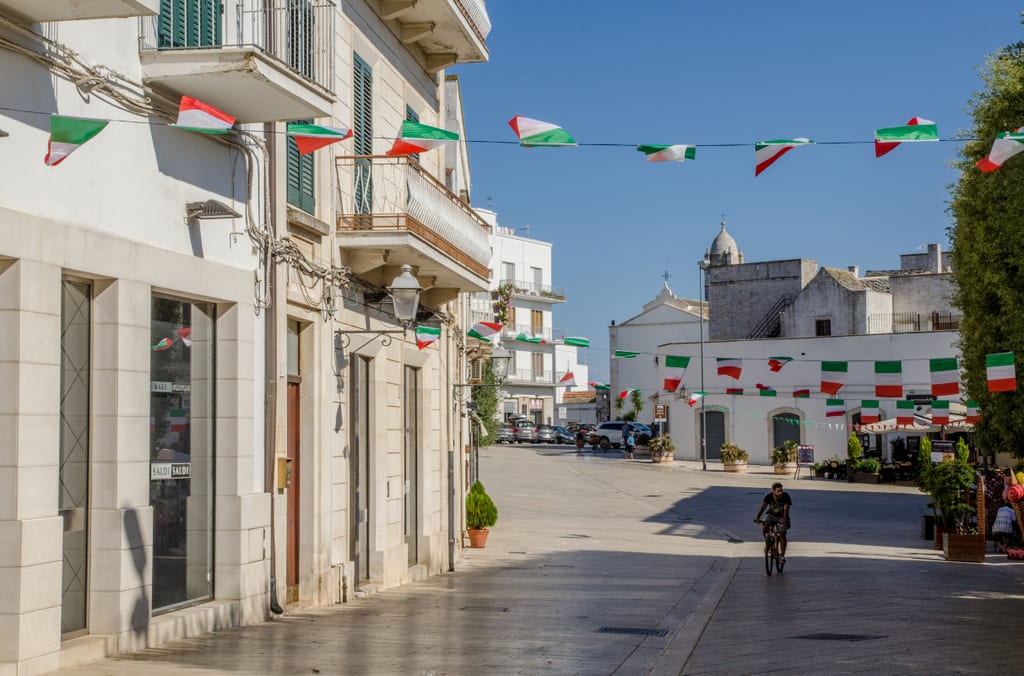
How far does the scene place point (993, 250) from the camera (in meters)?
20.3

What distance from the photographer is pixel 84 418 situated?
9.35 metres

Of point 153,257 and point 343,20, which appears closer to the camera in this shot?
point 153,257

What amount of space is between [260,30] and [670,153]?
4.12m

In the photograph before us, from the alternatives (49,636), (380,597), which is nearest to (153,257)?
(49,636)

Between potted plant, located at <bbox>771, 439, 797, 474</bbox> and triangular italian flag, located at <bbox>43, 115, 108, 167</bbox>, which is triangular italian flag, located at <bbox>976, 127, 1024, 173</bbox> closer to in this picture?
triangular italian flag, located at <bbox>43, 115, 108, 167</bbox>

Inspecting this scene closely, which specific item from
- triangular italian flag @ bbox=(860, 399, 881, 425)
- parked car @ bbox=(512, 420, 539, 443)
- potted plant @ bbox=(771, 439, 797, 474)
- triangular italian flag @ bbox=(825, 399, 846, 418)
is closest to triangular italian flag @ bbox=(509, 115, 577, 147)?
triangular italian flag @ bbox=(860, 399, 881, 425)

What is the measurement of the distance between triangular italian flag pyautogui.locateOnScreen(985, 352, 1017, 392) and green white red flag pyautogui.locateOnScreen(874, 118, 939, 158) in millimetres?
7877

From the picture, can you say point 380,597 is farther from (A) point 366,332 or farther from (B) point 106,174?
(B) point 106,174

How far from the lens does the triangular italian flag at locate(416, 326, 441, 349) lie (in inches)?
697

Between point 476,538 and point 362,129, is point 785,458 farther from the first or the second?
point 362,129

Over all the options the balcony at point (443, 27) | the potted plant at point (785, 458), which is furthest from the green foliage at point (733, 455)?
the balcony at point (443, 27)

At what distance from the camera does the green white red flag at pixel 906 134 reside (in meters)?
12.2

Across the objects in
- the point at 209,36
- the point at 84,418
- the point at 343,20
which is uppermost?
the point at 343,20

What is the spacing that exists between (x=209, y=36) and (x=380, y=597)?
A: 7414mm
